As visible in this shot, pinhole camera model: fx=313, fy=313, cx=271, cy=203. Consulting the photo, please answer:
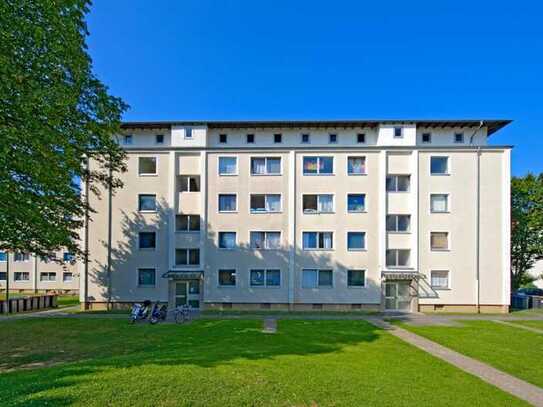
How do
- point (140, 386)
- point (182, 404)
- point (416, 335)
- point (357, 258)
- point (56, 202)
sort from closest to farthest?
1. point (182, 404)
2. point (140, 386)
3. point (56, 202)
4. point (416, 335)
5. point (357, 258)

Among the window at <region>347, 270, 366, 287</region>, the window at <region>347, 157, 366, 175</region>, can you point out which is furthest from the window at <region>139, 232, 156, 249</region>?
the window at <region>347, 157, 366, 175</region>

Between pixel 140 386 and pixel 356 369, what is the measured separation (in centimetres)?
602

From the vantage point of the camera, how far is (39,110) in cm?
1083

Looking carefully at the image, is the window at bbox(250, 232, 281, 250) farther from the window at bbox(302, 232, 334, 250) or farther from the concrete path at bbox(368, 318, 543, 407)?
the concrete path at bbox(368, 318, 543, 407)

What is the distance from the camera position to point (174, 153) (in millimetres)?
24781

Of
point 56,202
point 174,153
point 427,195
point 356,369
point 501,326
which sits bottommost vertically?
point 501,326

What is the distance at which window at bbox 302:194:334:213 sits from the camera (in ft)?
80.1

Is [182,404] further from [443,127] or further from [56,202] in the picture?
[443,127]

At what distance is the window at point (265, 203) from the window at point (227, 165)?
2660 mm

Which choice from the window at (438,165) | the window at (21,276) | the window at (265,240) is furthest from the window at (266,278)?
the window at (21,276)

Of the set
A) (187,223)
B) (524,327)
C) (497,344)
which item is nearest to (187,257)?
(187,223)

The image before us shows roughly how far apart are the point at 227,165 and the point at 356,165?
33.5 feet

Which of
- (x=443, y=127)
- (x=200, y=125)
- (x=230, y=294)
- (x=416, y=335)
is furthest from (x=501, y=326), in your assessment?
(x=200, y=125)

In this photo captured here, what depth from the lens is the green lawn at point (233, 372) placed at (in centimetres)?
685
